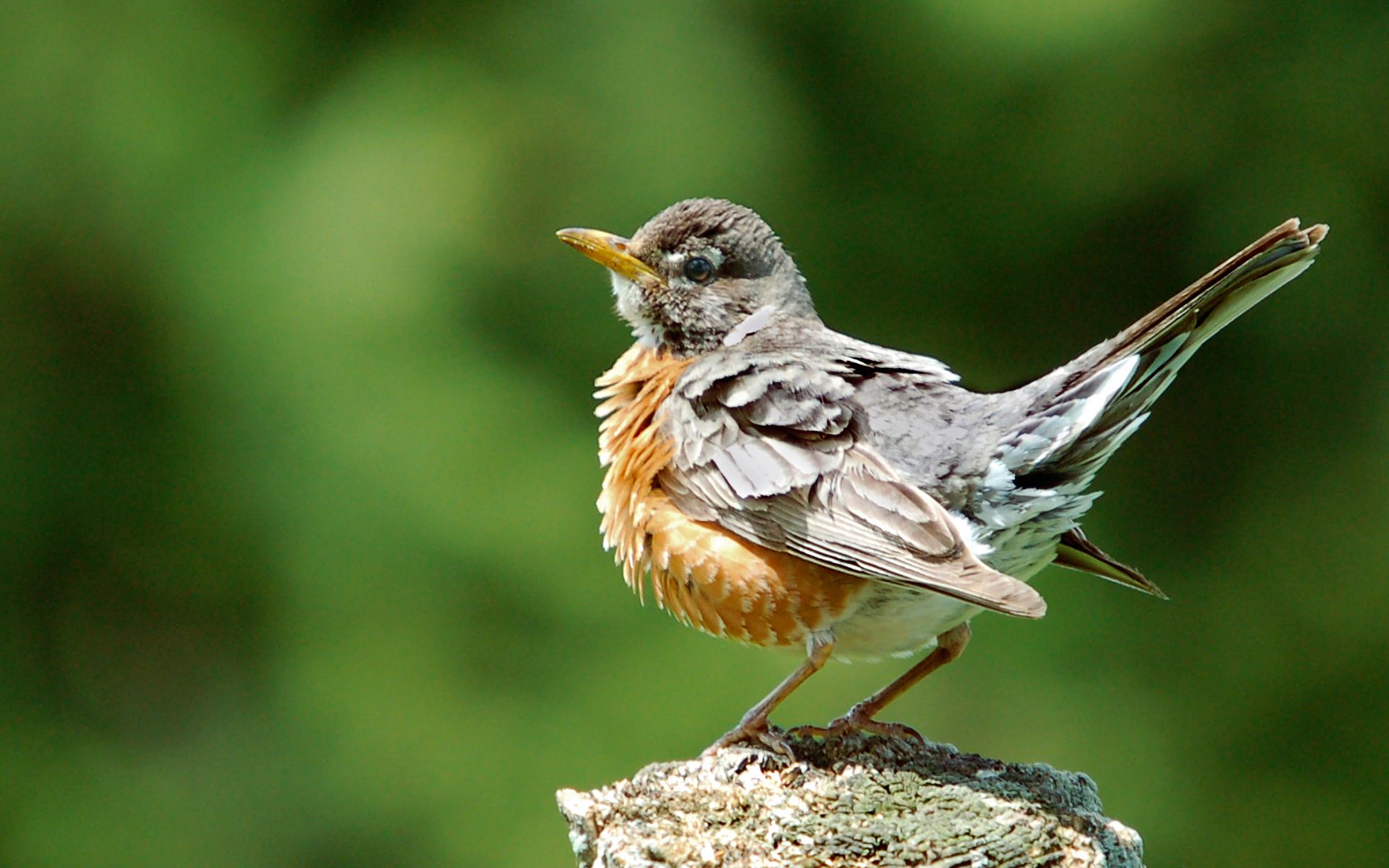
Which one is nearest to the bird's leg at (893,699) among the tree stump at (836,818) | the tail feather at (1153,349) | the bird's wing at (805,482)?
the tree stump at (836,818)

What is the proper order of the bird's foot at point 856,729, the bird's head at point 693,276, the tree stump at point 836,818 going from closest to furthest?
the tree stump at point 836,818, the bird's foot at point 856,729, the bird's head at point 693,276

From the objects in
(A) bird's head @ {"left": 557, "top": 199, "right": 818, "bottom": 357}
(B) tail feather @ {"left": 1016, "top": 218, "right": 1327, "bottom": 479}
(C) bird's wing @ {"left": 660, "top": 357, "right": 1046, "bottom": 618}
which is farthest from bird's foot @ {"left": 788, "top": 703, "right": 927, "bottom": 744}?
(A) bird's head @ {"left": 557, "top": 199, "right": 818, "bottom": 357}

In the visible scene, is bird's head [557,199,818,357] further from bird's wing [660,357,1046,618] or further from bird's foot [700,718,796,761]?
bird's foot [700,718,796,761]

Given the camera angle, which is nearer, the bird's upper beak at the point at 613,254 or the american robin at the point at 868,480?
the american robin at the point at 868,480

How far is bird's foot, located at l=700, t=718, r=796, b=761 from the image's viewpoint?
2561mm

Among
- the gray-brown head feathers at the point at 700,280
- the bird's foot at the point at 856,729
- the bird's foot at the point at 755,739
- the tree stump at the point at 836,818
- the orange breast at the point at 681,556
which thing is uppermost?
the gray-brown head feathers at the point at 700,280

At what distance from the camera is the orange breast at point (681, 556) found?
9.07 feet

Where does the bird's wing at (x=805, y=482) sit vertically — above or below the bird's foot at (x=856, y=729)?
above

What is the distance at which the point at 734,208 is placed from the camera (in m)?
3.56

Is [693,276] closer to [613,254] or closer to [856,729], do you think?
[613,254]

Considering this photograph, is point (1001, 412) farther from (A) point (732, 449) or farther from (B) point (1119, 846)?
(B) point (1119, 846)

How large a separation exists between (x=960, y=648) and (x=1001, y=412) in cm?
60

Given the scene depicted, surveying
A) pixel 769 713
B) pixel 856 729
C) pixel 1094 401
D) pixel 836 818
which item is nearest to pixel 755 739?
pixel 769 713

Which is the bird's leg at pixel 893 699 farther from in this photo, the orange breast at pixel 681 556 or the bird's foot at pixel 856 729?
the orange breast at pixel 681 556
